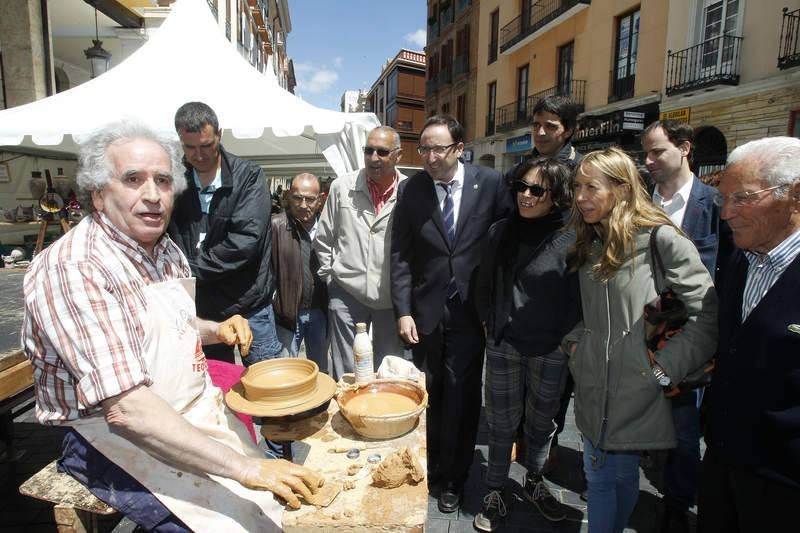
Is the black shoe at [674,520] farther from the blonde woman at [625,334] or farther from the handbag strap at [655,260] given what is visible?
the handbag strap at [655,260]

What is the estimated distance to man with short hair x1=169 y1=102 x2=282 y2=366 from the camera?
8.98 feet

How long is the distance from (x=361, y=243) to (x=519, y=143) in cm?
1822

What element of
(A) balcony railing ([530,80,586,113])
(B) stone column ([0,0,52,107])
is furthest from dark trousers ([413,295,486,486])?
(A) balcony railing ([530,80,586,113])

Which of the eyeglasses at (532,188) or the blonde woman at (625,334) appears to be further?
the eyeglasses at (532,188)

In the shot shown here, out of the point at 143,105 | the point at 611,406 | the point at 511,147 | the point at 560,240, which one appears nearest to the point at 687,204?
the point at 560,240

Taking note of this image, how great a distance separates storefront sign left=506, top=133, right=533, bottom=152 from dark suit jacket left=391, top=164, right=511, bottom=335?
17.0 metres

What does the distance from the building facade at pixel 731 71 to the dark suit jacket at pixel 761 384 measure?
10.3 m

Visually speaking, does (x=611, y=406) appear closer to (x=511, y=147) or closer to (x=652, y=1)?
(x=652, y=1)

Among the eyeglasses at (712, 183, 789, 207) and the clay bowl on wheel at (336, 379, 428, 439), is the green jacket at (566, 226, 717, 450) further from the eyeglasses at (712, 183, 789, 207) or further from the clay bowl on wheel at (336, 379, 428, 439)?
the clay bowl on wheel at (336, 379, 428, 439)

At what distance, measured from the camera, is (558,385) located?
259 centimetres

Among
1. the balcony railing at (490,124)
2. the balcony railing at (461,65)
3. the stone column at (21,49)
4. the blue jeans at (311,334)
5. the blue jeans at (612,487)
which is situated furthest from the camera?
the balcony railing at (461,65)

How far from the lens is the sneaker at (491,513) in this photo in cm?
260

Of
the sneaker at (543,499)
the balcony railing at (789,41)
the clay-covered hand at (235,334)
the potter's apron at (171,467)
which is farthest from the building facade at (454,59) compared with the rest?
the potter's apron at (171,467)

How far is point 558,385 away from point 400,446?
4.24 ft
